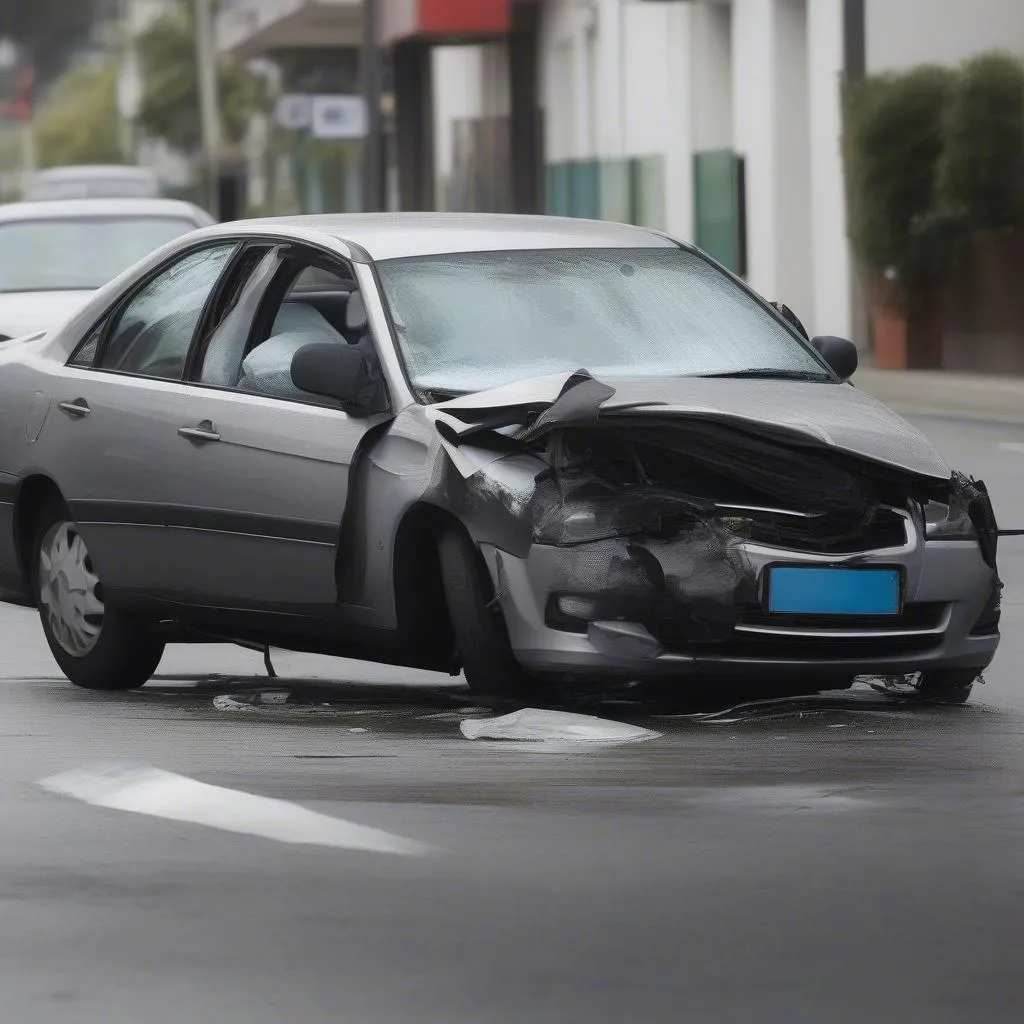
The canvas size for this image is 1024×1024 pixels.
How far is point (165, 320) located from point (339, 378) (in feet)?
3.83


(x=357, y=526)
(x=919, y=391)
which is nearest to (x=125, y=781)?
(x=357, y=526)

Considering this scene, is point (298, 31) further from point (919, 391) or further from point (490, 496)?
point (490, 496)

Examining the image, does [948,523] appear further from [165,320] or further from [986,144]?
[986,144]

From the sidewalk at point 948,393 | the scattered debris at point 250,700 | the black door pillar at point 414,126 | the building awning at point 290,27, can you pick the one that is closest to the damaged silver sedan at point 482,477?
the scattered debris at point 250,700

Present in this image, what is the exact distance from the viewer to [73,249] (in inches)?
712

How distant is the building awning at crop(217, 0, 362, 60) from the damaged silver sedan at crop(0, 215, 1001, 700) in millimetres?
41584

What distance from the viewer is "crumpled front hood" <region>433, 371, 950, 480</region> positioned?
7586 mm

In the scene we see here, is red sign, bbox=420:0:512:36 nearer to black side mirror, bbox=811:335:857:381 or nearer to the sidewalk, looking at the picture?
the sidewalk

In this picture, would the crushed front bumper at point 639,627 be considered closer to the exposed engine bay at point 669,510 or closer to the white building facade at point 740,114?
the exposed engine bay at point 669,510

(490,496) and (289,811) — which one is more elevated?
(490,496)

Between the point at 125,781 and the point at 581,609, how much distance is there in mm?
1228

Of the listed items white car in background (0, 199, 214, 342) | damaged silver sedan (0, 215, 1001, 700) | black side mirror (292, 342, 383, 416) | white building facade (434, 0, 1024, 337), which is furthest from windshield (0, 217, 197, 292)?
white building facade (434, 0, 1024, 337)

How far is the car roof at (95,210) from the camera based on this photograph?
18328 millimetres

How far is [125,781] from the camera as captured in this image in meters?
7.11
